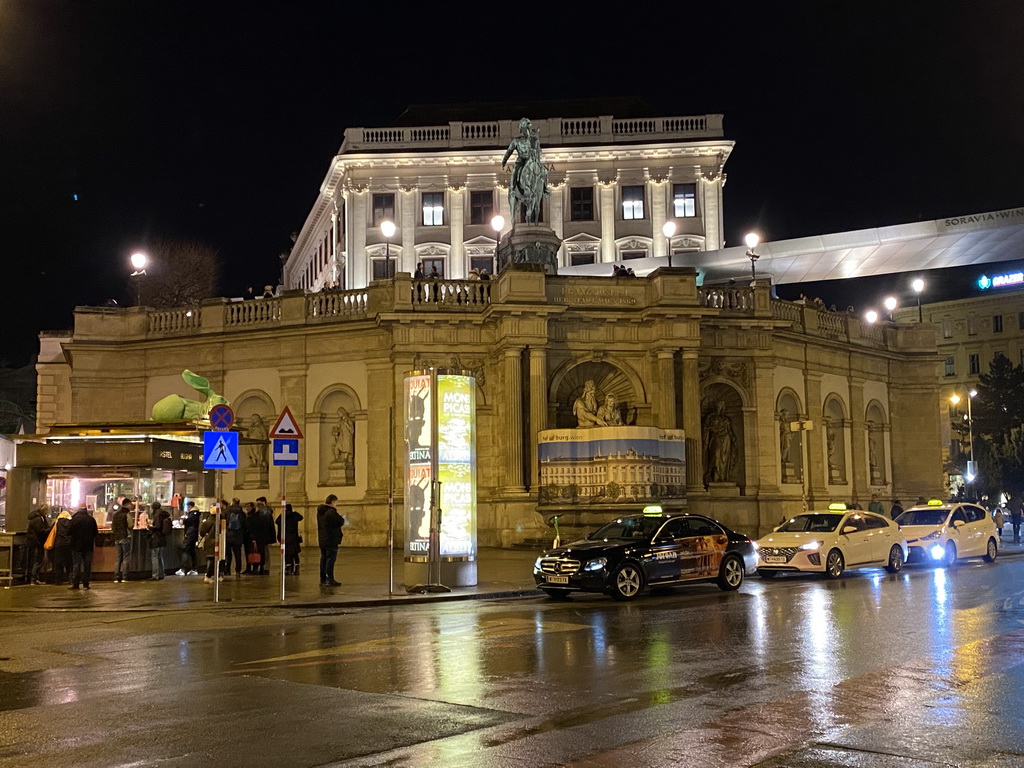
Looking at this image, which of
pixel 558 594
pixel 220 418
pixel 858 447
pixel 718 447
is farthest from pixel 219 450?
pixel 858 447

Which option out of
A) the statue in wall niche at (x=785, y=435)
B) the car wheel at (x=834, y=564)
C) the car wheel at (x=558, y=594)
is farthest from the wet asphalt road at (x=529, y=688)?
the statue in wall niche at (x=785, y=435)

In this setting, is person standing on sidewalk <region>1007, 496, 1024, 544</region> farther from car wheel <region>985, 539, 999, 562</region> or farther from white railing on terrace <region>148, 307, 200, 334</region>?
white railing on terrace <region>148, 307, 200, 334</region>

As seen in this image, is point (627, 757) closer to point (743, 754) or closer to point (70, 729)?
point (743, 754)

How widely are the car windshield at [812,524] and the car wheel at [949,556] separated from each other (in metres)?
4.86

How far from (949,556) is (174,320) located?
2518 centimetres


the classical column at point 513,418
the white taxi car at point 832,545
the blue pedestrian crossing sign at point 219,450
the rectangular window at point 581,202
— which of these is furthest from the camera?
the rectangular window at point 581,202

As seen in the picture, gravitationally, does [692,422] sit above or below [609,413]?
below

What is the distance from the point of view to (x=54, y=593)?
800 inches

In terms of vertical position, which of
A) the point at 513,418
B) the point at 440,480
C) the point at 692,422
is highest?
the point at 513,418

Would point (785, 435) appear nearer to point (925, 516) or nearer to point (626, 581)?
point (925, 516)

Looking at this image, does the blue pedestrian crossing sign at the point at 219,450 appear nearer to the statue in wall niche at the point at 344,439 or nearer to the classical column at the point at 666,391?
the statue in wall niche at the point at 344,439

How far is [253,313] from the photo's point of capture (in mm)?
35375

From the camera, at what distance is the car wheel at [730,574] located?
19.5m

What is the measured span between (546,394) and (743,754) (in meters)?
25.3
